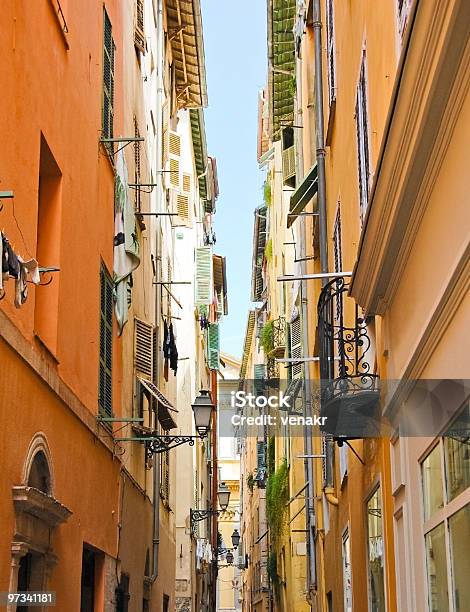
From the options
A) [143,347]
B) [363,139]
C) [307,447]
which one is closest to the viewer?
[363,139]

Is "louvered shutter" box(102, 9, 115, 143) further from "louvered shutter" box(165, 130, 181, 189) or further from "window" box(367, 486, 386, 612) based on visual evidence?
"louvered shutter" box(165, 130, 181, 189)

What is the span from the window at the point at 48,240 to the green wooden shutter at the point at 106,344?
2.82 metres

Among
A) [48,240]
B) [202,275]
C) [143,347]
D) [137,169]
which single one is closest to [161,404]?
[143,347]

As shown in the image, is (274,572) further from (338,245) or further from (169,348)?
(338,245)

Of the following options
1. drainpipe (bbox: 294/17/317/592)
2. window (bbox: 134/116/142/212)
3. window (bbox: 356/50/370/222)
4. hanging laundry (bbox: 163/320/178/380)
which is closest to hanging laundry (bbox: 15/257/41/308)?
window (bbox: 356/50/370/222)

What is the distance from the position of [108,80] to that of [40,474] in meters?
6.59

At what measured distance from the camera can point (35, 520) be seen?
9.12 metres

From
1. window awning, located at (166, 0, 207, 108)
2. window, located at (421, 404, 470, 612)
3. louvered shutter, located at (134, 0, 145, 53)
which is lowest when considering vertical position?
window, located at (421, 404, 470, 612)

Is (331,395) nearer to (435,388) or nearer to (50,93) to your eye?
(435,388)

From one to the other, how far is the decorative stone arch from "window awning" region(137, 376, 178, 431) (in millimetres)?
7402

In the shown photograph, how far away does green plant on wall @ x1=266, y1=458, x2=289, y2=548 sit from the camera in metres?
29.0

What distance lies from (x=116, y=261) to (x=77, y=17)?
12.0 ft

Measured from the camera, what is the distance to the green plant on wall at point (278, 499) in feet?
95.1

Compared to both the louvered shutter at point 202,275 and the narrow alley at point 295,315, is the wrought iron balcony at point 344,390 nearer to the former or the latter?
the narrow alley at point 295,315
